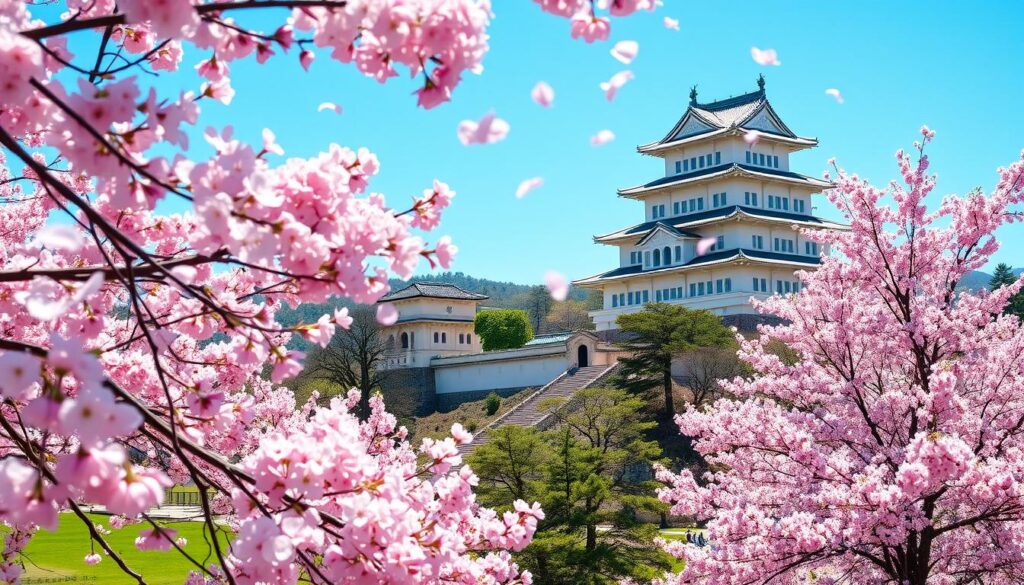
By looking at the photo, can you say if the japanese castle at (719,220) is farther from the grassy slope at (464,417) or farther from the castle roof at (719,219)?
the grassy slope at (464,417)

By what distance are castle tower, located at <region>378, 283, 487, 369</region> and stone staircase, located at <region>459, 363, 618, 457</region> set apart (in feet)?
37.1

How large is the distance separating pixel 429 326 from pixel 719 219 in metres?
18.0

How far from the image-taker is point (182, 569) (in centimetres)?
2575

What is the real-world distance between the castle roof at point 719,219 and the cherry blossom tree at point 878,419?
116ft

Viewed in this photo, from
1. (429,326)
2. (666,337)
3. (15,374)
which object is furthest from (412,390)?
(15,374)

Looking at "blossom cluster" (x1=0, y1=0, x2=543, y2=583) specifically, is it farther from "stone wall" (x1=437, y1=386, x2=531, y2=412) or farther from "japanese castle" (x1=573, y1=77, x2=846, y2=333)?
"stone wall" (x1=437, y1=386, x2=531, y2=412)

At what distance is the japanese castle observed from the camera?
45625 mm

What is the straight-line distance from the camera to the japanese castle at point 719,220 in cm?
4562

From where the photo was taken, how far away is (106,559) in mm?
28203

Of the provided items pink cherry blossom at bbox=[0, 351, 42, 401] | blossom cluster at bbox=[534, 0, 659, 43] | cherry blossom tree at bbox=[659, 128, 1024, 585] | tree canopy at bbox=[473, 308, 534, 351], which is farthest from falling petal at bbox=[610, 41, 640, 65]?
tree canopy at bbox=[473, 308, 534, 351]

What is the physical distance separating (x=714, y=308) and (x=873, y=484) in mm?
38202

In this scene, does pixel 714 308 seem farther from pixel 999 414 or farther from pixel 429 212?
pixel 429 212

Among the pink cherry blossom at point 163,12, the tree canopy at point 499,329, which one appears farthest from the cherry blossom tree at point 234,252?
the tree canopy at point 499,329

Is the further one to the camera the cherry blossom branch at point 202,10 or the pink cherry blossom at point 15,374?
the cherry blossom branch at point 202,10
